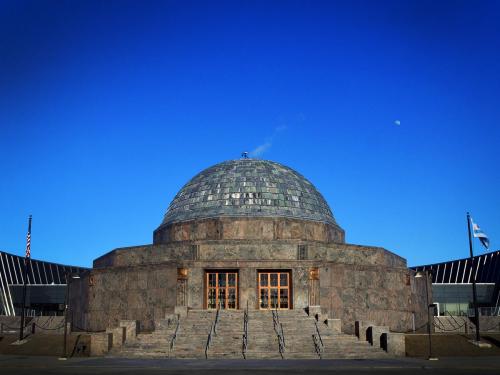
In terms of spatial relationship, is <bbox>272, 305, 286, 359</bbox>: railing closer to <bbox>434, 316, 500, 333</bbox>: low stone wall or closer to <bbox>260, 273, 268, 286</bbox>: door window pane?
<bbox>260, 273, 268, 286</bbox>: door window pane

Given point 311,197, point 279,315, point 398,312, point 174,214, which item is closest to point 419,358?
point 279,315

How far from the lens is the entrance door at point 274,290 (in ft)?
72.5

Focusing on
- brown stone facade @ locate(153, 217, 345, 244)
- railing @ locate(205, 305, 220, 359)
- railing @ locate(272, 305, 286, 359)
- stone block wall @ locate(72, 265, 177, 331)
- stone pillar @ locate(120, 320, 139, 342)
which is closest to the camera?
railing @ locate(272, 305, 286, 359)

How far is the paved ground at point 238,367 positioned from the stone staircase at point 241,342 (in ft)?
4.35

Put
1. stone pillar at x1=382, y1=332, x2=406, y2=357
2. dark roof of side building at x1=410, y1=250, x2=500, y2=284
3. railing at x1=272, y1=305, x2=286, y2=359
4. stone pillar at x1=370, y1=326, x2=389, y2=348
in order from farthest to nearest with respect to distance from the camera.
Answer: dark roof of side building at x1=410, y1=250, x2=500, y2=284 < stone pillar at x1=370, y1=326, x2=389, y2=348 < stone pillar at x1=382, y1=332, x2=406, y2=357 < railing at x1=272, y1=305, x2=286, y2=359

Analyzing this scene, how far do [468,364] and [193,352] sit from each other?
23.1ft

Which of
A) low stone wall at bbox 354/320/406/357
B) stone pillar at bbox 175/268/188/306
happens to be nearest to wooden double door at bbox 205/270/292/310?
stone pillar at bbox 175/268/188/306

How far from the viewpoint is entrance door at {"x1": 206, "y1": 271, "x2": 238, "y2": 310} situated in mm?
22219

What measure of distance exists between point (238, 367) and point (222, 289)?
30.8 ft

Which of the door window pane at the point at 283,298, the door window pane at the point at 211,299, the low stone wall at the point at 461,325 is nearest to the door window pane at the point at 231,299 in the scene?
the door window pane at the point at 211,299

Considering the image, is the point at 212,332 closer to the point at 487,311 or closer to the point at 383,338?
the point at 383,338

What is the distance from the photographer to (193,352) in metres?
16.6

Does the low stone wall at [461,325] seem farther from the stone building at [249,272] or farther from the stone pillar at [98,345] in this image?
the stone pillar at [98,345]

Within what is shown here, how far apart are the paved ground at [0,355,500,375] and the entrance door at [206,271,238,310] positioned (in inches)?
273
